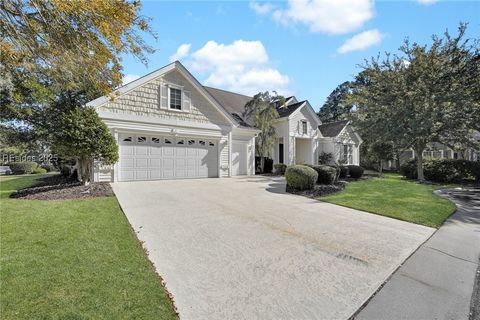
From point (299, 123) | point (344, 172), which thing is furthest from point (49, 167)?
point (344, 172)

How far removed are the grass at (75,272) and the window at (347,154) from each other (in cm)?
2195

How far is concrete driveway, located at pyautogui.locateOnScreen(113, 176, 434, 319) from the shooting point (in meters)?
2.92

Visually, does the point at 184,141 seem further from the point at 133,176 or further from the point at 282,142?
the point at 282,142

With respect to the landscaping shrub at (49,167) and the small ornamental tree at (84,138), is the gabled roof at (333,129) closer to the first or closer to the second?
the small ornamental tree at (84,138)

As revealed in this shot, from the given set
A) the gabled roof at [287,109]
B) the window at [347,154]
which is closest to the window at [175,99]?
the gabled roof at [287,109]

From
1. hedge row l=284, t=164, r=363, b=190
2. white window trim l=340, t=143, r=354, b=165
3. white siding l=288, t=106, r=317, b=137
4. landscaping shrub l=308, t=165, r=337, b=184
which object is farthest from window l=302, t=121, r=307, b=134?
landscaping shrub l=308, t=165, r=337, b=184

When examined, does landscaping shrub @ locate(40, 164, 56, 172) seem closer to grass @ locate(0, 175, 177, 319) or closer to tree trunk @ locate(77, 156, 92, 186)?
tree trunk @ locate(77, 156, 92, 186)

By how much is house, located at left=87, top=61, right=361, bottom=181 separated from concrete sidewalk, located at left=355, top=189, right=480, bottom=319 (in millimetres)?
11351

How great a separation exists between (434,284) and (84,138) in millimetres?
10848

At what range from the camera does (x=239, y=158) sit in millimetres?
17234

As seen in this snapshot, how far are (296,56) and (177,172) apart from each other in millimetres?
8673

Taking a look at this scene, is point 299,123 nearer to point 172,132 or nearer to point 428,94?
point 428,94

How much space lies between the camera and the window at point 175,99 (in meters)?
14.1

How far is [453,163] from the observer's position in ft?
57.8
